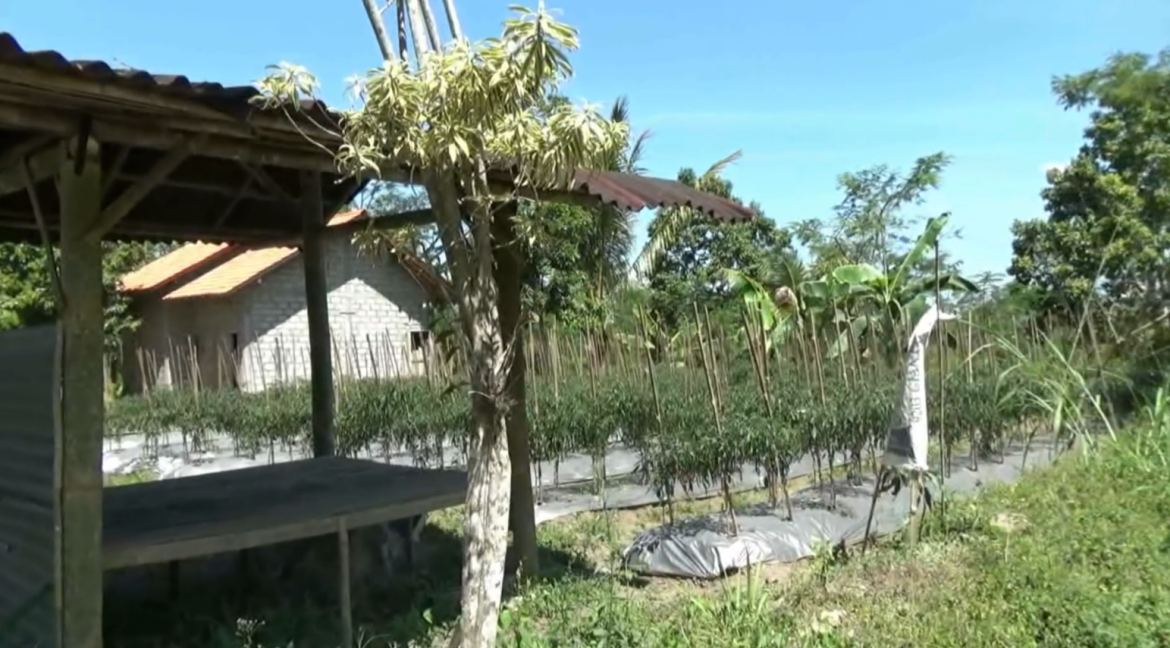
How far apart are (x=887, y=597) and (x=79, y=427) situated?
3.69 m

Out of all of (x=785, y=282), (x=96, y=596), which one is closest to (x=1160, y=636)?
(x=96, y=596)

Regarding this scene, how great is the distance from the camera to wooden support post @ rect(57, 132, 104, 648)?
12.4ft

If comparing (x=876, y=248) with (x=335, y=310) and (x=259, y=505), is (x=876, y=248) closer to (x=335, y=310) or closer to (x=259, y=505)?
(x=335, y=310)

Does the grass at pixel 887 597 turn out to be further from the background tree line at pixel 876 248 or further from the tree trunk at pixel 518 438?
the background tree line at pixel 876 248

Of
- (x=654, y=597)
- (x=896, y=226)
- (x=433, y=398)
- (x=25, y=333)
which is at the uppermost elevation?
(x=896, y=226)

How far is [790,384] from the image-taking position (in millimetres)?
8812

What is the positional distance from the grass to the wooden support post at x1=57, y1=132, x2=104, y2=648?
2.06 feet

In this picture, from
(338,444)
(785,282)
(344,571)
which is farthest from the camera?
(785,282)

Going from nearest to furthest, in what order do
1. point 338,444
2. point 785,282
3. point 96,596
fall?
1. point 96,596
2. point 338,444
3. point 785,282

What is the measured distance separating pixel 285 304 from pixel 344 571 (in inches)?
599

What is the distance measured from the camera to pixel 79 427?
149 inches

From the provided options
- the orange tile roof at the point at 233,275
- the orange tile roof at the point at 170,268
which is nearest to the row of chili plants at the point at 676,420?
the orange tile roof at the point at 233,275

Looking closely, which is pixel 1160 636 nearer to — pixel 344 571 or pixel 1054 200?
pixel 344 571

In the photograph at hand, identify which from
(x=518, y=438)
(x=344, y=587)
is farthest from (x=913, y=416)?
(x=344, y=587)
